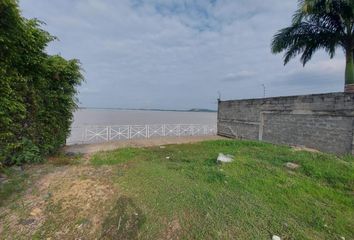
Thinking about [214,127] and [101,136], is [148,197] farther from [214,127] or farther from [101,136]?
[214,127]

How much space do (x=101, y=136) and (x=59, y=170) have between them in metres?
7.83

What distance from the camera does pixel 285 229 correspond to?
2846mm

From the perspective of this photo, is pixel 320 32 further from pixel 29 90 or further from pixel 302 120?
pixel 29 90

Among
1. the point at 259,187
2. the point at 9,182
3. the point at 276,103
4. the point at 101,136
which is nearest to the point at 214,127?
the point at 276,103

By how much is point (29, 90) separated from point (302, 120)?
1116 centimetres

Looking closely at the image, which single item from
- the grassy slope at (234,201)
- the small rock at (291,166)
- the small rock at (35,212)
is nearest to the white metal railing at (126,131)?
the grassy slope at (234,201)

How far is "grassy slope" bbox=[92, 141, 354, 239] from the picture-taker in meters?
2.83

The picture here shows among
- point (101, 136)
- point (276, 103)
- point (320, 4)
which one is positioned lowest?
point (101, 136)

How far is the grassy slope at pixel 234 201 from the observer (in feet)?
9.28

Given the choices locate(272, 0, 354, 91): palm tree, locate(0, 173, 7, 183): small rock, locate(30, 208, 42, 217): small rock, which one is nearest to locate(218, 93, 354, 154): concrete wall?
locate(272, 0, 354, 91): palm tree

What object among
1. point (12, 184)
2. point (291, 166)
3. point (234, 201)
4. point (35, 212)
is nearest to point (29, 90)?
point (12, 184)

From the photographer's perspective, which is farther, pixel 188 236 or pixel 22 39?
pixel 22 39

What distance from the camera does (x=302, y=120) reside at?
10219 millimetres

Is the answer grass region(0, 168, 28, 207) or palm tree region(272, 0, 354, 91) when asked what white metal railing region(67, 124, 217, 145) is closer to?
grass region(0, 168, 28, 207)
